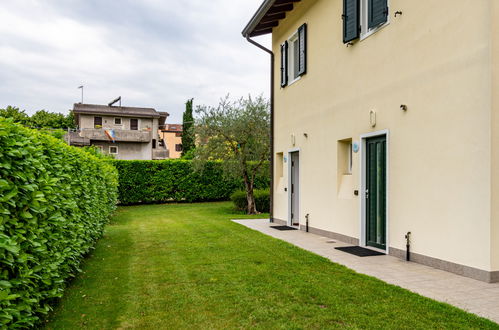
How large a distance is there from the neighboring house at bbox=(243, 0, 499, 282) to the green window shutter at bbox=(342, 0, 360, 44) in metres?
0.02


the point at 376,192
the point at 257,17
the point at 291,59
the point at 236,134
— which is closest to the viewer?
the point at 376,192

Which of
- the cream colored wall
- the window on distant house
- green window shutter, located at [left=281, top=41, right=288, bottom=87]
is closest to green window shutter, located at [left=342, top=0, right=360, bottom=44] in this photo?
the cream colored wall

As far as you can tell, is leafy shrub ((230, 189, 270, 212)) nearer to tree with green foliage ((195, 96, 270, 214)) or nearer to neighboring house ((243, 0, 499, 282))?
tree with green foliage ((195, 96, 270, 214))

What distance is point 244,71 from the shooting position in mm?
34375

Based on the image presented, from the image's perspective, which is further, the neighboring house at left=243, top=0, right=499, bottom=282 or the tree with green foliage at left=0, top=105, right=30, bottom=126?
the tree with green foliage at left=0, top=105, right=30, bottom=126

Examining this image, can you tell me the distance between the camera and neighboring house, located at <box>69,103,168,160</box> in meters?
36.9

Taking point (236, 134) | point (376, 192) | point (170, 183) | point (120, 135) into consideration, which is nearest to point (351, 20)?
point (376, 192)

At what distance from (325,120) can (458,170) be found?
408 centimetres

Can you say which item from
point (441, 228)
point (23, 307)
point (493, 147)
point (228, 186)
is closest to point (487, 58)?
point (493, 147)

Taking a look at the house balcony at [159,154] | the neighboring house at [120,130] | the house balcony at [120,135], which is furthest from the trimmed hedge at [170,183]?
the house balcony at [159,154]

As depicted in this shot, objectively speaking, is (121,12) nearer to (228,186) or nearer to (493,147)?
(228,186)

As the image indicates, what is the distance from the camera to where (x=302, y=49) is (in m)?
10.1

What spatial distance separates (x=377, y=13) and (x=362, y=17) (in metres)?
0.70

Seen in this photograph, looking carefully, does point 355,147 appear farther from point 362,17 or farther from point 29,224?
point 29,224
